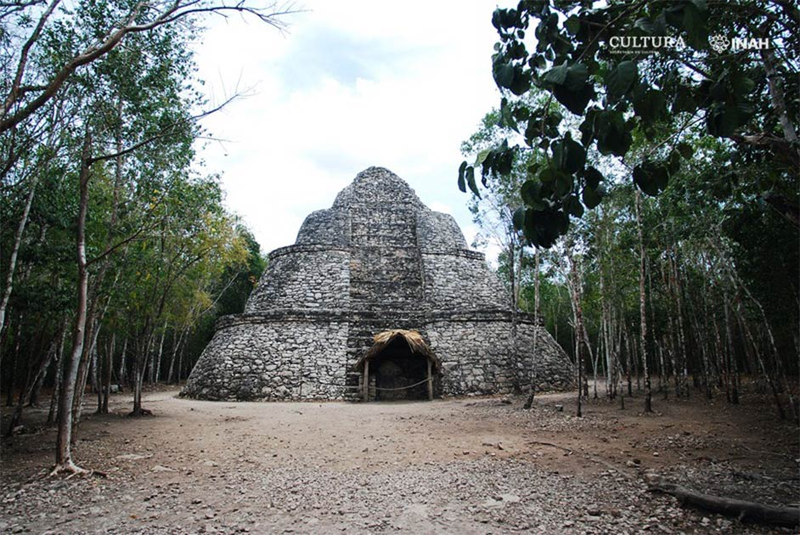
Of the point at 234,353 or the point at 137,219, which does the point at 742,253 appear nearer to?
the point at 137,219

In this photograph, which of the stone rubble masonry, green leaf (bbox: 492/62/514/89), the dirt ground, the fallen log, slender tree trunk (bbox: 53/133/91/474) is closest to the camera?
green leaf (bbox: 492/62/514/89)

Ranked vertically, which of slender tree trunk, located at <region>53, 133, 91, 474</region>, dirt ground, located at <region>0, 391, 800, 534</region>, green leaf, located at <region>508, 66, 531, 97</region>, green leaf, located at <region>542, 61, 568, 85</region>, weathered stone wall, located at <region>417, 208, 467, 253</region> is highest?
weathered stone wall, located at <region>417, 208, 467, 253</region>

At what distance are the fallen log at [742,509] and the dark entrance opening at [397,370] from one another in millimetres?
8246

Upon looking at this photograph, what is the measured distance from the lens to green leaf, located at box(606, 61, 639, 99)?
3.93ft

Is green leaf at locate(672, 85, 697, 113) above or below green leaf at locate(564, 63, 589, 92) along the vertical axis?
above

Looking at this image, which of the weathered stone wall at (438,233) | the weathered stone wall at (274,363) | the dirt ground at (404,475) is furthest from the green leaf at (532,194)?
the weathered stone wall at (438,233)

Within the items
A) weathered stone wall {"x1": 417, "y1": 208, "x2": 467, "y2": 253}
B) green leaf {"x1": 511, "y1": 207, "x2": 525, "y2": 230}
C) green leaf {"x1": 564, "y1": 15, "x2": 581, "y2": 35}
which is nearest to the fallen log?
green leaf {"x1": 511, "y1": 207, "x2": 525, "y2": 230}

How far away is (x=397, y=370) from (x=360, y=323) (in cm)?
242

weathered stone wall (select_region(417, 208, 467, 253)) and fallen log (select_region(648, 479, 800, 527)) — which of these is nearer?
fallen log (select_region(648, 479, 800, 527))

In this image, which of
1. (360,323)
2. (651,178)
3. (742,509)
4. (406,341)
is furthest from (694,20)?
(360,323)

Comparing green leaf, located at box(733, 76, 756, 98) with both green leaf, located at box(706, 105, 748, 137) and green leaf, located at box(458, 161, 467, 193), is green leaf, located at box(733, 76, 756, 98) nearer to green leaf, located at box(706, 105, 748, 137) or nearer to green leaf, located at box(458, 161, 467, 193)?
green leaf, located at box(706, 105, 748, 137)

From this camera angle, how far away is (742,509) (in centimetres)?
291

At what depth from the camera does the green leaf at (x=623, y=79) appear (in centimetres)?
120

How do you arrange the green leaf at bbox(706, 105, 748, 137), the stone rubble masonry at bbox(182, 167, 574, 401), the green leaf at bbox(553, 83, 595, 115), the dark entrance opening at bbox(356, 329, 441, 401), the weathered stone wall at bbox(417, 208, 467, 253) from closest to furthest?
1. the green leaf at bbox(553, 83, 595, 115)
2. the green leaf at bbox(706, 105, 748, 137)
3. the dark entrance opening at bbox(356, 329, 441, 401)
4. the stone rubble masonry at bbox(182, 167, 574, 401)
5. the weathered stone wall at bbox(417, 208, 467, 253)
